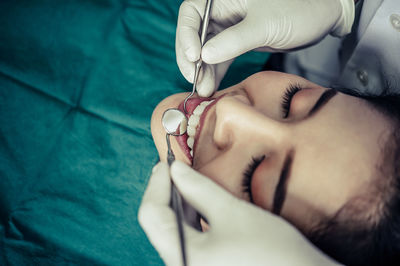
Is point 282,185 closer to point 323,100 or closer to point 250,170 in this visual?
point 250,170

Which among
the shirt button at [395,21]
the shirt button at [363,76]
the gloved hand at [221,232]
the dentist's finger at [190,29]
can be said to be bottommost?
the gloved hand at [221,232]

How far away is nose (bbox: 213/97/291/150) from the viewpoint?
692 millimetres

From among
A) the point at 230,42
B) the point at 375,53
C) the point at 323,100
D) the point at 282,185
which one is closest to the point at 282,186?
the point at 282,185

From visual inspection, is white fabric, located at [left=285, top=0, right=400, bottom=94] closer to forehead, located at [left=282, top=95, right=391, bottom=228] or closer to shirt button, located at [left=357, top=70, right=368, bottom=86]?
shirt button, located at [left=357, top=70, right=368, bottom=86]

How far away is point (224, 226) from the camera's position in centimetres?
62

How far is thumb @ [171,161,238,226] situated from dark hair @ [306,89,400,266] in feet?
0.76

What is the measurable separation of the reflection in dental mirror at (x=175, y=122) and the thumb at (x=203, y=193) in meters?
0.23

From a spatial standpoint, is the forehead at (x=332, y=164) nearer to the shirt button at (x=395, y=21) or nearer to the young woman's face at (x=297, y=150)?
the young woman's face at (x=297, y=150)

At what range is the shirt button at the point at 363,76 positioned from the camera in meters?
1.09

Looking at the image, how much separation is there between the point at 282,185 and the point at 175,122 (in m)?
0.38

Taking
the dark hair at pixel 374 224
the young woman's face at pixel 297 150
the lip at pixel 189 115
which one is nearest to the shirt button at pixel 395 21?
the young woman's face at pixel 297 150

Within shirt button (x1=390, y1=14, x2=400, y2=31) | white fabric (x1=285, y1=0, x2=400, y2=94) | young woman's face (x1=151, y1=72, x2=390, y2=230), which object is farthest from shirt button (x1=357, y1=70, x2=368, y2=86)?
young woman's face (x1=151, y1=72, x2=390, y2=230)

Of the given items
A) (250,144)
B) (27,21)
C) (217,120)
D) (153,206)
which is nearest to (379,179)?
(250,144)

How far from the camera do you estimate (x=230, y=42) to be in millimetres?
894
